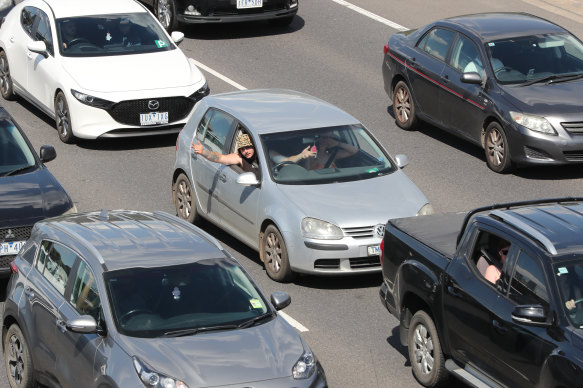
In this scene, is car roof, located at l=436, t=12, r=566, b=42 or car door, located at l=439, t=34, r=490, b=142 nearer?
car door, located at l=439, t=34, r=490, b=142

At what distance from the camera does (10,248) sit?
12.7 metres

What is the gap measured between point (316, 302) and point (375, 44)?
1100cm

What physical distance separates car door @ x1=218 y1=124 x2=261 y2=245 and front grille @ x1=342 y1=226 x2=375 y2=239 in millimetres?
1220

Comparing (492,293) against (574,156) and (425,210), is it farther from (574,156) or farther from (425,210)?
(574,156)

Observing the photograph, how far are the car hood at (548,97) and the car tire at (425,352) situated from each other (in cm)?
644

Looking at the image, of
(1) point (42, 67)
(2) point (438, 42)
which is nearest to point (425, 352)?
(2) point (438, 42)

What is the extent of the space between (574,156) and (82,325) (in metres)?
9.19

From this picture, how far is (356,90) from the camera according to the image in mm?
20953

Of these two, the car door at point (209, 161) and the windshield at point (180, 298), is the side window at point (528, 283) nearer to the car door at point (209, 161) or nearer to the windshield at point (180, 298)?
the windshield at point (180, 298)

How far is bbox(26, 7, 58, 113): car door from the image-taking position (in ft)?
62.7

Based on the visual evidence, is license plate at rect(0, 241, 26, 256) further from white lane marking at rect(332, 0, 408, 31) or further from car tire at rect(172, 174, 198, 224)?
white lane marking at rect(332, 0, 408, 31)

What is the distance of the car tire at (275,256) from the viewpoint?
13586mm

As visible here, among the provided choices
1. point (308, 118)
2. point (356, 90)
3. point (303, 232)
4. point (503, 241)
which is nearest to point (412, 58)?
point (356, 90)

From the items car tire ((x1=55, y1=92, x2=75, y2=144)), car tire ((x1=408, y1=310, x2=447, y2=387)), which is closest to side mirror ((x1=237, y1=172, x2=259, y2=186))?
car tire ((x1=408, y1=310, x2=447, y2=387))
